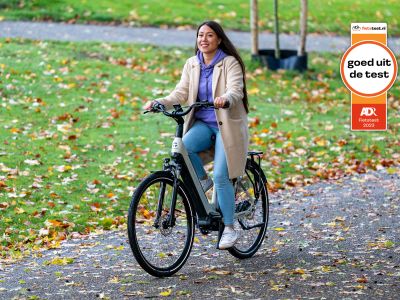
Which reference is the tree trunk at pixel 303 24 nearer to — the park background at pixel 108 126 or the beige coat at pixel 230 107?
the park background at pixel 108 126

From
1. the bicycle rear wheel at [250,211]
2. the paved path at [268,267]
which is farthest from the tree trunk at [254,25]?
the bicycle rear wheel at [250,211]

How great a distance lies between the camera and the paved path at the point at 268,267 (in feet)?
20.7

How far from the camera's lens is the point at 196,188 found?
6914 millimetres

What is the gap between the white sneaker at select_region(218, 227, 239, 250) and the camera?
7035 mm

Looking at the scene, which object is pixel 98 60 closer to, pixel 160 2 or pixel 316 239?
pixel 160 2

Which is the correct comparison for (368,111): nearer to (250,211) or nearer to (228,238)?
(250,211)

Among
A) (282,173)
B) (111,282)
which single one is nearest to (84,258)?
(111,282)

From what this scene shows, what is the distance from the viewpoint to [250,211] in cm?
761

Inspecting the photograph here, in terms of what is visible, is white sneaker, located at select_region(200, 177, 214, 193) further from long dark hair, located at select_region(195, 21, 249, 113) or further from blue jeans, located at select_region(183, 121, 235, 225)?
long dark hair, located at select_region(195, 21, 249, 113)

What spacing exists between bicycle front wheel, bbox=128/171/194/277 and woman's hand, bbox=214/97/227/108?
63cm

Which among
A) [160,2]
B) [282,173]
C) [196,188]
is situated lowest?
[282,173]

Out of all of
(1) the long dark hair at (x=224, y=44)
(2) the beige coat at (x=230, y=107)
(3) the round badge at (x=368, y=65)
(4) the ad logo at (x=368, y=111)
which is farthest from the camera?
(4) the ad logo at (x=368, y=111)

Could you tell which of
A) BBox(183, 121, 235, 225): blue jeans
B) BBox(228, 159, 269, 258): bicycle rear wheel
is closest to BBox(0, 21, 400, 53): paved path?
BBox(228, 159, 269, 258): bicycle rear wheel

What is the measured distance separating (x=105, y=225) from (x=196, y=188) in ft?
8.15
